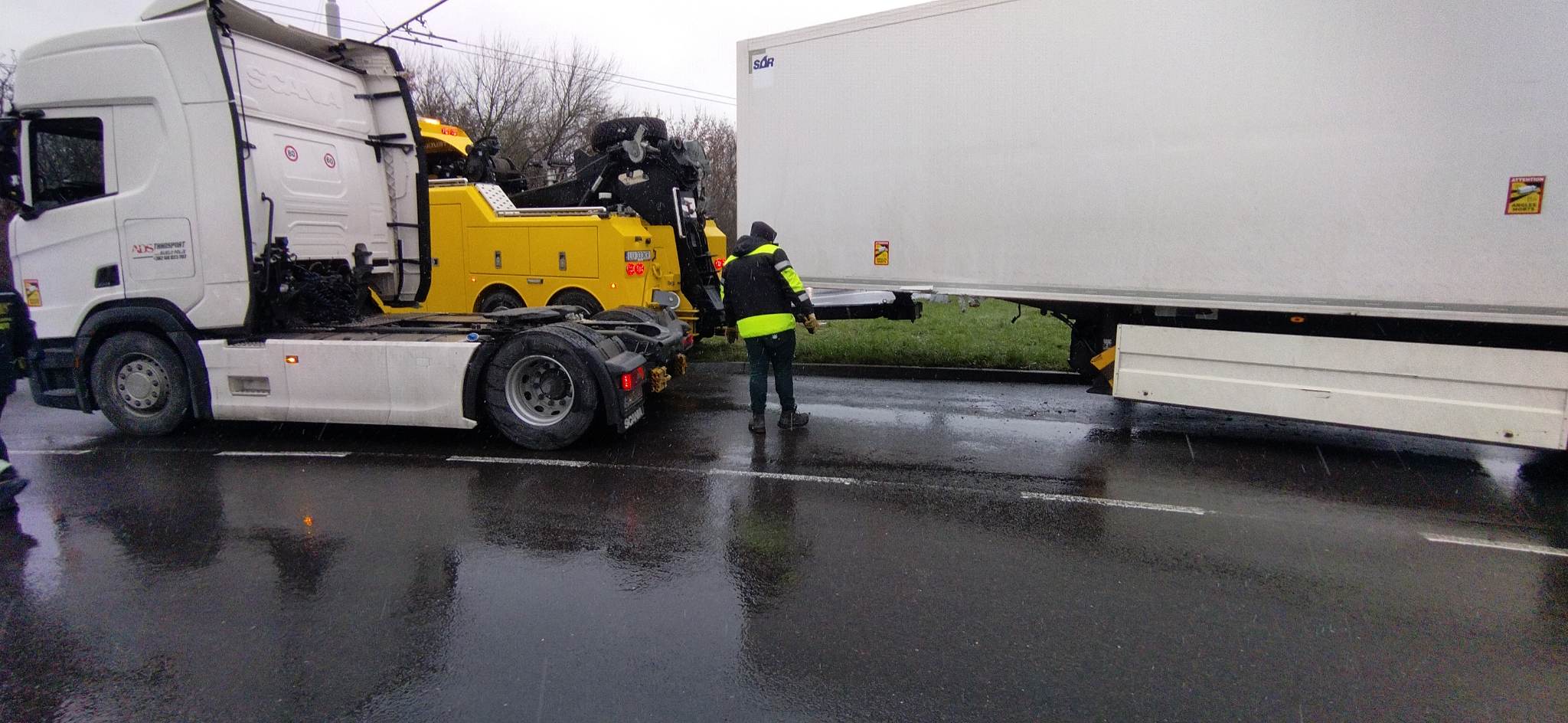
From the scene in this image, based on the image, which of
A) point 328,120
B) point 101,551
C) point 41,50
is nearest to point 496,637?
point 101,551

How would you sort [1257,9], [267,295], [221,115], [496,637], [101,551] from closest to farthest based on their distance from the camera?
[496,637], [101,551], [1257,9], [221,115], [267,295]

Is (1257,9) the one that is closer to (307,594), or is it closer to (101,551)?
(307,594)

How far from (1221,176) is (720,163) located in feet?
79.3

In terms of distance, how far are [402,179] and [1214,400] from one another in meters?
7.63

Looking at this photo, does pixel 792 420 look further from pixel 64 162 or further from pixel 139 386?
pixel 64 162

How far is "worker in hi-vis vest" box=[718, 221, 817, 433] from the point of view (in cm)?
686

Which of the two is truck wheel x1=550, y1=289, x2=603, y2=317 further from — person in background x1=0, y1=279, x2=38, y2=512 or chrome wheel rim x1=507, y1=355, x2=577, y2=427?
person in background x1=0, y1=279, x2=38, y2=512

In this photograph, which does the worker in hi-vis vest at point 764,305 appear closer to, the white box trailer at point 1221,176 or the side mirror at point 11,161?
the white box trailer at point 1221,176

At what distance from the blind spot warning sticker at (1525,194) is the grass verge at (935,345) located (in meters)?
4.64

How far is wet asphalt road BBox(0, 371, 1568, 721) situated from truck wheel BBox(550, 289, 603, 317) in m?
3.44

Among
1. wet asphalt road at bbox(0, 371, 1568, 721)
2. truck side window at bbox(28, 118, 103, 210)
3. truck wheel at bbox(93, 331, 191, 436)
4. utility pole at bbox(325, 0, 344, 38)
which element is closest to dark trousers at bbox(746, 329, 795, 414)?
wet asphalt road at bbox(0, 371, 1568, 721)

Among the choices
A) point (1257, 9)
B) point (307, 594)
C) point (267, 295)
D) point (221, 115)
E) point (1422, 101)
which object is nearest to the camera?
point (307, 594)

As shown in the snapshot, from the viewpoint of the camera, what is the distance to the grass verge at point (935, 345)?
1025 centimetres

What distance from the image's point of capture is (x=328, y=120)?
7.62 meters
